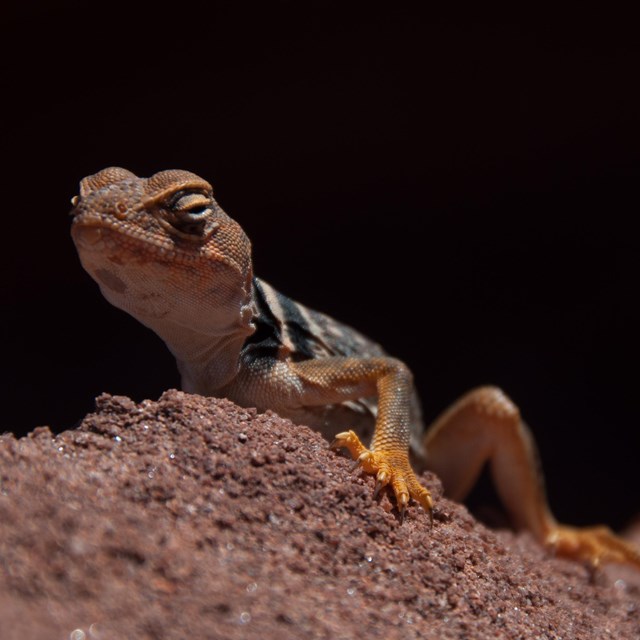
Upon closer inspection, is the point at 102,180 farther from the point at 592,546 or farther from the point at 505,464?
the point at 592,546

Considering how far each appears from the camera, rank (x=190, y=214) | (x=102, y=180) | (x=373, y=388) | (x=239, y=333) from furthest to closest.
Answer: (x=373, y=388) < (x=239, y=333) < (x=102, y=180) < (x=190, y=214)

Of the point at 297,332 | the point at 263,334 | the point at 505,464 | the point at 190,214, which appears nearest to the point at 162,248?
the point at 190,214

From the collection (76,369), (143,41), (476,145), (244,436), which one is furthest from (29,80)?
(244,436)

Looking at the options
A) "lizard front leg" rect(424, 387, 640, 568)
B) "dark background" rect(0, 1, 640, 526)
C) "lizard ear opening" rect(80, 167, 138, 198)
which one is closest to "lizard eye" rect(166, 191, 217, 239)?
"lizard ear opening" rect(80, 167, 138, 198)

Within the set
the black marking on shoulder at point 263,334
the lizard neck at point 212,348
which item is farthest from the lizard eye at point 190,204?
the black marking on shoulder at point 263,334

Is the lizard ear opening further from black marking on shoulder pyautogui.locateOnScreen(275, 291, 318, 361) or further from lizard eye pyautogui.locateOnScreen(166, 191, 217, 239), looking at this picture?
black marking on shoulder pyautogui.locateOnScreen(275, 291, 318, 361)

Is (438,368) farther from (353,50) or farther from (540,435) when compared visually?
(353,50)
